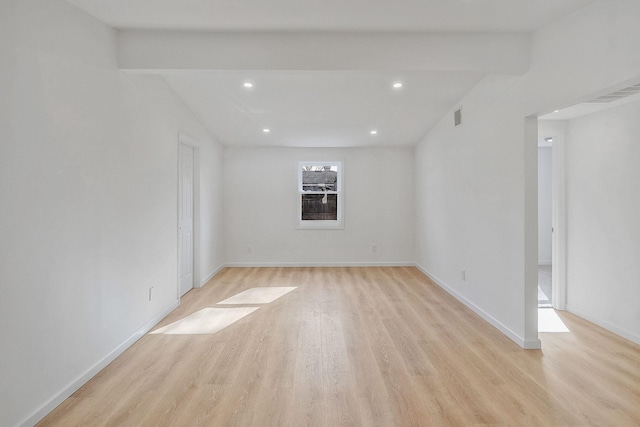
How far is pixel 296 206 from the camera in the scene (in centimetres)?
695

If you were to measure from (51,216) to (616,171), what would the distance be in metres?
4.84

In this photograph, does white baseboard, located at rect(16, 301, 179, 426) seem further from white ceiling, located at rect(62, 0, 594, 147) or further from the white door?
white ceiling, located at rect(62, 0, 594, 147)

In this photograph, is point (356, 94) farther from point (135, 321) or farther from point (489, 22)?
point (135, 321)

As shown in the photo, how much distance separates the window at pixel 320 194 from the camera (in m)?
7.05

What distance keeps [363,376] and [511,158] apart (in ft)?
7.84

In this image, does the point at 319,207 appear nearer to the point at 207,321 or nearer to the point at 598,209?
the point at 207,321

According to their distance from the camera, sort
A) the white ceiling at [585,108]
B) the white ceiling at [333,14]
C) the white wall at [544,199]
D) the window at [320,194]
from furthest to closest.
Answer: the white wall at [544,199]
the window at [320,194]
the white ceiling at [585,108]
the white ceiling at [333,14]

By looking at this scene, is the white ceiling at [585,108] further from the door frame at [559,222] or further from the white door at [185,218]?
the white door at [185,218]

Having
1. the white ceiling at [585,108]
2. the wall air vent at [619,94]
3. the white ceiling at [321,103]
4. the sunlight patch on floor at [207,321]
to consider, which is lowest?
the sunlight patch on floor at [207,321]

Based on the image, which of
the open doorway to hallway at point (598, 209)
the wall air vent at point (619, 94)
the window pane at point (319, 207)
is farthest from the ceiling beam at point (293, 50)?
the window pane at point (319, 207)

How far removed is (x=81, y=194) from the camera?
2516 millimetres

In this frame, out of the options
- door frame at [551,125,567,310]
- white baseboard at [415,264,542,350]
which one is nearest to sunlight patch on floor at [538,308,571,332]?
door frame at [551,125,567,310]

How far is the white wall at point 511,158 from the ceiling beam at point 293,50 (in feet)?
2.01

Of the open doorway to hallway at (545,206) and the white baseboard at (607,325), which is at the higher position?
the open doorway to hallway at (545,206)
